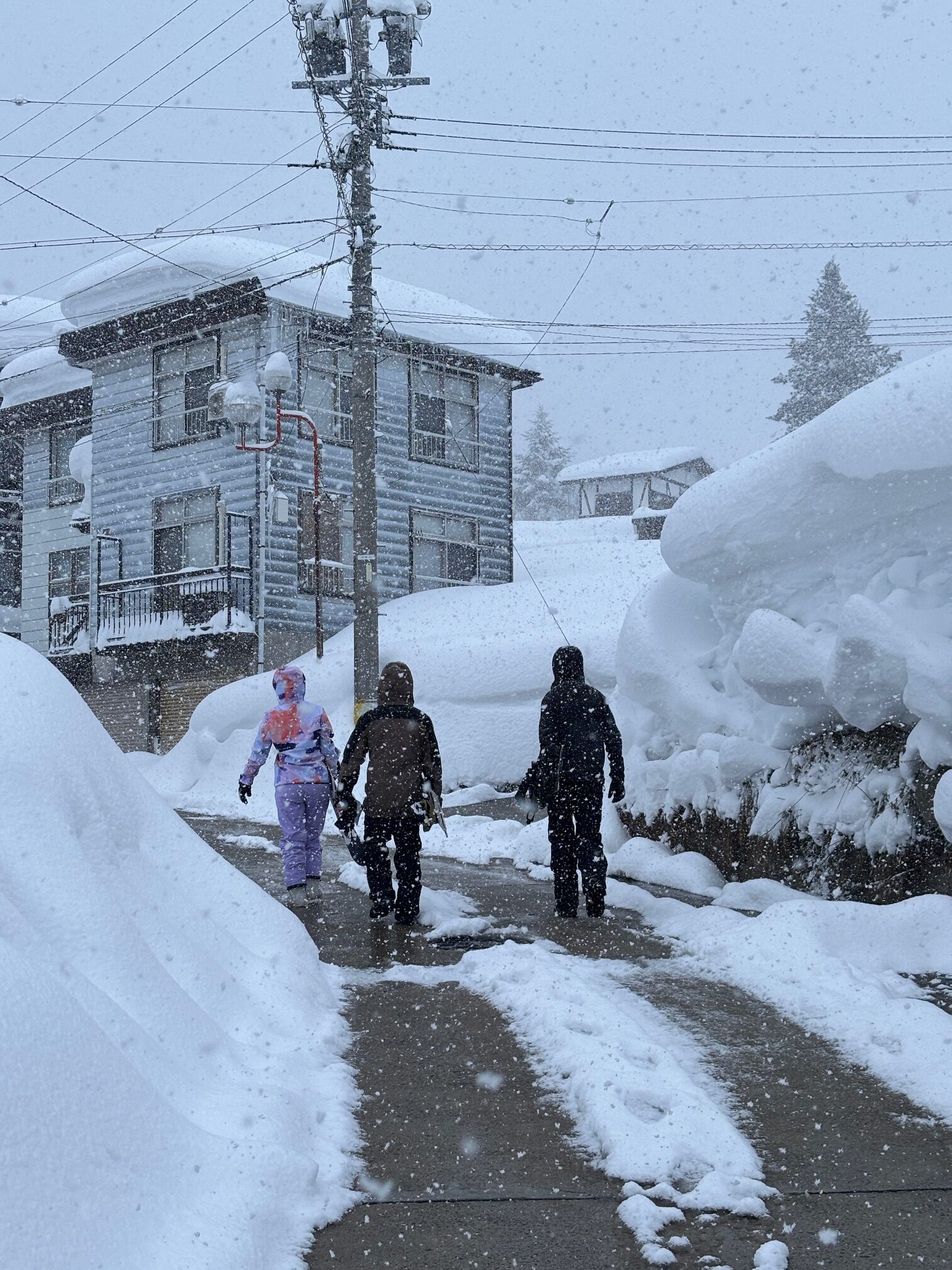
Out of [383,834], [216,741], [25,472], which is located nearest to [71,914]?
[383,834]

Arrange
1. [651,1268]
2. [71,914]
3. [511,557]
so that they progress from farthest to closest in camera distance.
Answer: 1. [511,557]
2. [71,914]
3. [651,1268]

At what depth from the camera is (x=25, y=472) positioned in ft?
99.4

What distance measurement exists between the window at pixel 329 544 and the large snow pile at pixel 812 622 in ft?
44.5

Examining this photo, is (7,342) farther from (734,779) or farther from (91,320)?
(734,779)

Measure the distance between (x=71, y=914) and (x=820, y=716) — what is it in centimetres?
596

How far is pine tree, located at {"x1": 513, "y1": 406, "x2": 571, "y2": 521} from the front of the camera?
6988 cm

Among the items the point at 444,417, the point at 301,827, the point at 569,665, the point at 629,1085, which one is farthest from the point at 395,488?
→ the point at 629,1085

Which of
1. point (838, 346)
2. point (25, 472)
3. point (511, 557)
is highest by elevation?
point (838, 346)

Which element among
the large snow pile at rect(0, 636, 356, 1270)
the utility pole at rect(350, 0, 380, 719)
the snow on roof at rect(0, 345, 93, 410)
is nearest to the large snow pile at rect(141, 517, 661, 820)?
the utility pole at rect(350, 0, 380, 719)

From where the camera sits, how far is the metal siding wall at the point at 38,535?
29062 mm

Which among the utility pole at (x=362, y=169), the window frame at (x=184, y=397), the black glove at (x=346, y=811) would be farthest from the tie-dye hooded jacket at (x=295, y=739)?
the window frame at (x=184, y=397)

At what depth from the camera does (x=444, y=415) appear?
2623cm

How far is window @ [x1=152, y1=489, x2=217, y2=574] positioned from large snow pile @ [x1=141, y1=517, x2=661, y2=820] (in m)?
3.36

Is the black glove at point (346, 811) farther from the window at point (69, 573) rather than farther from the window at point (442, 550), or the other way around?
the window at point (69, 573)
